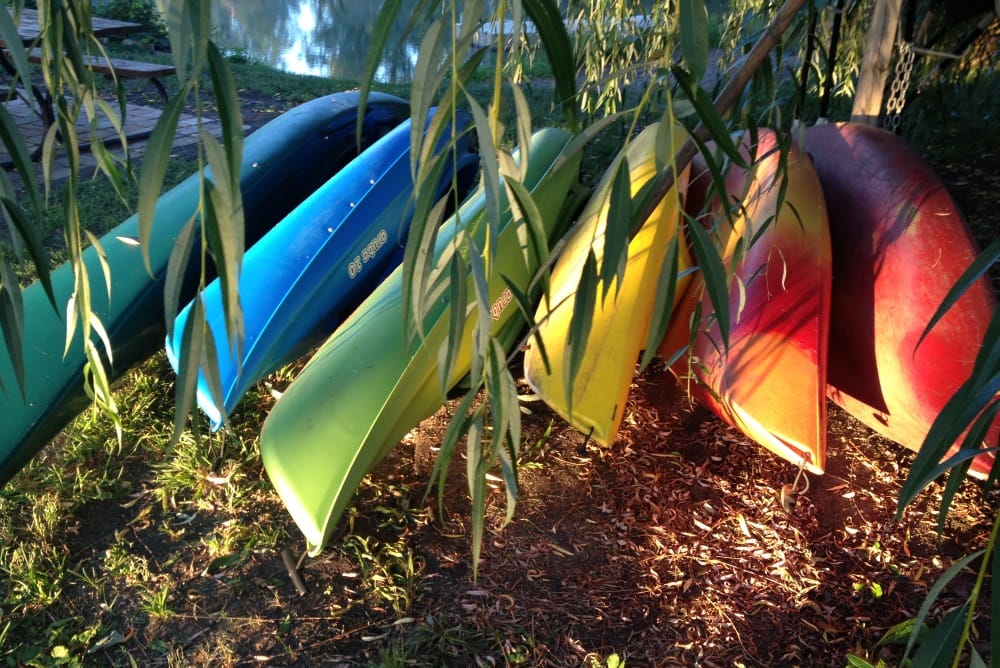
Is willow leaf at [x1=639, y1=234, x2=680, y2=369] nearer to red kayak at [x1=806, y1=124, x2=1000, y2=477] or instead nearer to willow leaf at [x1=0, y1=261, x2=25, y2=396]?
willow leaf at [x1=0, y1=261, x2=25, y2=396]

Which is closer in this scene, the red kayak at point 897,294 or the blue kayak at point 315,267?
the red kayak at point 897,294

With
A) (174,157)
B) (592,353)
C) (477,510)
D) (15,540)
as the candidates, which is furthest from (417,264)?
(174,157)

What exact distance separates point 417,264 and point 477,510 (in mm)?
263

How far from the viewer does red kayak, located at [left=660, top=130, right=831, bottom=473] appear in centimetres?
180

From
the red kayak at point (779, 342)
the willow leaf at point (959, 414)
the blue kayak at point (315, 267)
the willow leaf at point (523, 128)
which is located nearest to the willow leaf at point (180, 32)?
the willow leaf at point (523, 128)

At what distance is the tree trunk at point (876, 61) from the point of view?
7.85ft

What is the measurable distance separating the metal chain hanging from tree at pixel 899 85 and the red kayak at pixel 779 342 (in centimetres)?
56

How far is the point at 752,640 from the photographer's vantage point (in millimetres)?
1676

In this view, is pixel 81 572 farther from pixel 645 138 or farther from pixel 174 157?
pixel 174 157

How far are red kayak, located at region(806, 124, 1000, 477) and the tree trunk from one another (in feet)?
0.91

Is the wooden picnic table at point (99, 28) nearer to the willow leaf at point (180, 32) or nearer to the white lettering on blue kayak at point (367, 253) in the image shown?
the white lettering on blue kayak at point (367, 253)

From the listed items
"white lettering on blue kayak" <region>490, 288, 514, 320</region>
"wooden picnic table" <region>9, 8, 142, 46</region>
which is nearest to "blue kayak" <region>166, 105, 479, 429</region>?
"white lettering on blue kayak" <region>490, 288, 514, 320</region>

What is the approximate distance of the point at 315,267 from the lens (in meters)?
2.33

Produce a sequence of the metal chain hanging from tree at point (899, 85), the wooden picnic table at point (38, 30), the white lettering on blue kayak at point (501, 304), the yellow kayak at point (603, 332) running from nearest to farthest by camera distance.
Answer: the yellow kayak at point (603, 332)
the white lettering on blue kayak at point (501, 304)
the metal chain hanging from tree at point (899, 85)
the wooden picnic table at point (38, 30)
